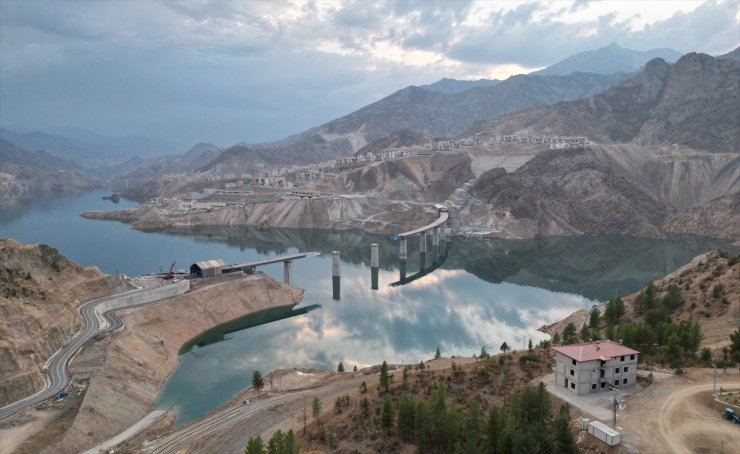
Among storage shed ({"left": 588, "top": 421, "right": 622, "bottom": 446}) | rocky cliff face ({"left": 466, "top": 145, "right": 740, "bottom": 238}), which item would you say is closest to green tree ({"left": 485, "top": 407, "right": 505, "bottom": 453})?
storage shed ({"left": 588, "top": 421, "right": 622, "bottom": 446})

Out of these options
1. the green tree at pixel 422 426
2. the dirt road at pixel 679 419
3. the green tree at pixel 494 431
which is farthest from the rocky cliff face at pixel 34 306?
the dirt road at pixel 679 419

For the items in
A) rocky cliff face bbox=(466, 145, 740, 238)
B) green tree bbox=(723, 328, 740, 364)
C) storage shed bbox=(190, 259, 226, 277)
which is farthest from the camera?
rocky cliff face bbox=(466, 145, 740, 238)

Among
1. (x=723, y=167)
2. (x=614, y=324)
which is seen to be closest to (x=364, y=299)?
(x=614, y=324)

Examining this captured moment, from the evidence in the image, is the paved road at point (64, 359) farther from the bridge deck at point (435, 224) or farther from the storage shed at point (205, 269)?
the bridge deck at point (435, 224)

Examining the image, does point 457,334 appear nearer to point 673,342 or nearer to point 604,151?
point 673,342

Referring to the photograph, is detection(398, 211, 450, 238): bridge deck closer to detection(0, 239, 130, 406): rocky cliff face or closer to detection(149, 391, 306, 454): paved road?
detection(0, 239, 130, 406): rocky cliff face

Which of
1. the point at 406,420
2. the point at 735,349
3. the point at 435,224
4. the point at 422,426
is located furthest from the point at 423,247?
the point at 422,426
